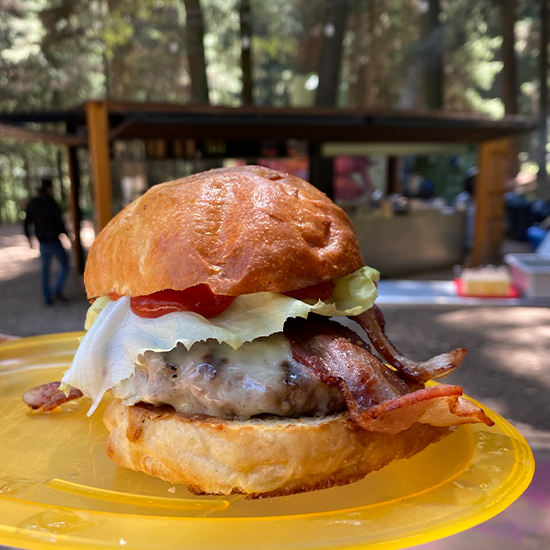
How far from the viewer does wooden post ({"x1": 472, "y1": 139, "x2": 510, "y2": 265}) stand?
11.0 metres

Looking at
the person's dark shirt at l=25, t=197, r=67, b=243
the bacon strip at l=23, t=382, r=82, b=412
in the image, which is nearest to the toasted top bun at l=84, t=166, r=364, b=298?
the bacon strip at l=23, t=382, r=82, b=412

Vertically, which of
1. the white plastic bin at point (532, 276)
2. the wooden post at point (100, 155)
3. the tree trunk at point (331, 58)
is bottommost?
the white plastic bin at point (532, 276)

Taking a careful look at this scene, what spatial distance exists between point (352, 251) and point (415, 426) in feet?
1.81

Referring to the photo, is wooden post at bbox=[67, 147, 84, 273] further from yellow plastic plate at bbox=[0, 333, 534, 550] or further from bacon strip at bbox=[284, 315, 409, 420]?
bacon strip at bbox=[284, 315, 409, 420]

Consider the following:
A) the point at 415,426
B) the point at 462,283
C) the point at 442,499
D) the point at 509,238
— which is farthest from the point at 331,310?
the point at 509,238

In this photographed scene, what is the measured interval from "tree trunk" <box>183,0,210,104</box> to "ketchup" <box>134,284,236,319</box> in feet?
36.4

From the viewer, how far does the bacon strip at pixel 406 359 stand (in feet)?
5.21

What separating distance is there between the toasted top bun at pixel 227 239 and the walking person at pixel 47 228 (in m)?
6.68

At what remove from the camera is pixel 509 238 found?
16031mm

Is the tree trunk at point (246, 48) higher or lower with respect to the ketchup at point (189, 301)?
higher

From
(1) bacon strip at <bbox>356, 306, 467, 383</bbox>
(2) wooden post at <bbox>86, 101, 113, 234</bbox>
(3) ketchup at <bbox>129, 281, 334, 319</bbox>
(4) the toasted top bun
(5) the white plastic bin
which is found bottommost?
(5) the white plastic bin

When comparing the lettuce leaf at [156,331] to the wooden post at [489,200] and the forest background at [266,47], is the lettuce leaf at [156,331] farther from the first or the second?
the wooden post at [489,200]

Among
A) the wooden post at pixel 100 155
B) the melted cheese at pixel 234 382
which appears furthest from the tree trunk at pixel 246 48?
the melted cheese at pixel 234 382

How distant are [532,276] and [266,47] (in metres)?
7.68
